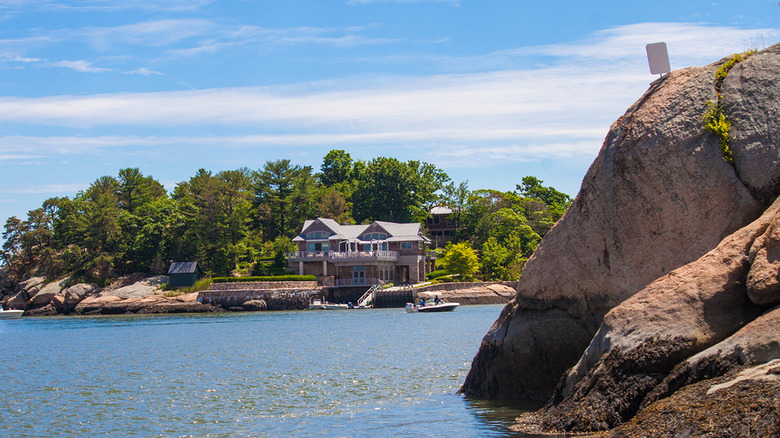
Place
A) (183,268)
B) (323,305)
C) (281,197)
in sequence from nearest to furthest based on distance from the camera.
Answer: (323,305) < (183,268) < (281,197)

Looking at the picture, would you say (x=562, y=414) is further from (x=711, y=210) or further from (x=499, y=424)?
(x=711, y=210)

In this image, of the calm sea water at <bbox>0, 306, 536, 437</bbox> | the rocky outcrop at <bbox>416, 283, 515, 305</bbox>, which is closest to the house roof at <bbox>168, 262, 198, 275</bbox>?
the rocky outcrop at <bbox>416, 283, 515, 305</bbox>

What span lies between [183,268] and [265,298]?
46.0ft

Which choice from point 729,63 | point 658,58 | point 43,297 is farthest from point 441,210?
point 729,63

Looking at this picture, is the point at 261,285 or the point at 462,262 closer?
the point at 261,285

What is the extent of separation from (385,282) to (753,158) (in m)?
71.3

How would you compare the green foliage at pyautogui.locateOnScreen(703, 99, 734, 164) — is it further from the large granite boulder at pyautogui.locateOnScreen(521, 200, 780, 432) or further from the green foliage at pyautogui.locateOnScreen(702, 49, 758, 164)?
the large granite boulder at pyautogui.locateOnScreen(521, 200, 780, 432)

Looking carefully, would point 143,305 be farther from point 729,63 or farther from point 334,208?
point 729,63

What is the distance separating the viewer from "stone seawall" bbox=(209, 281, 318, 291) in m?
76.8

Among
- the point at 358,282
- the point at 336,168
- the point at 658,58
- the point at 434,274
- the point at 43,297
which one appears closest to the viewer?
the point at 658,58

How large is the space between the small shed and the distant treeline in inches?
113

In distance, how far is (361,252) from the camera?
271 feet

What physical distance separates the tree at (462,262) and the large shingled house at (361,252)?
13.4 ft

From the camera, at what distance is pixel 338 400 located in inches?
695
